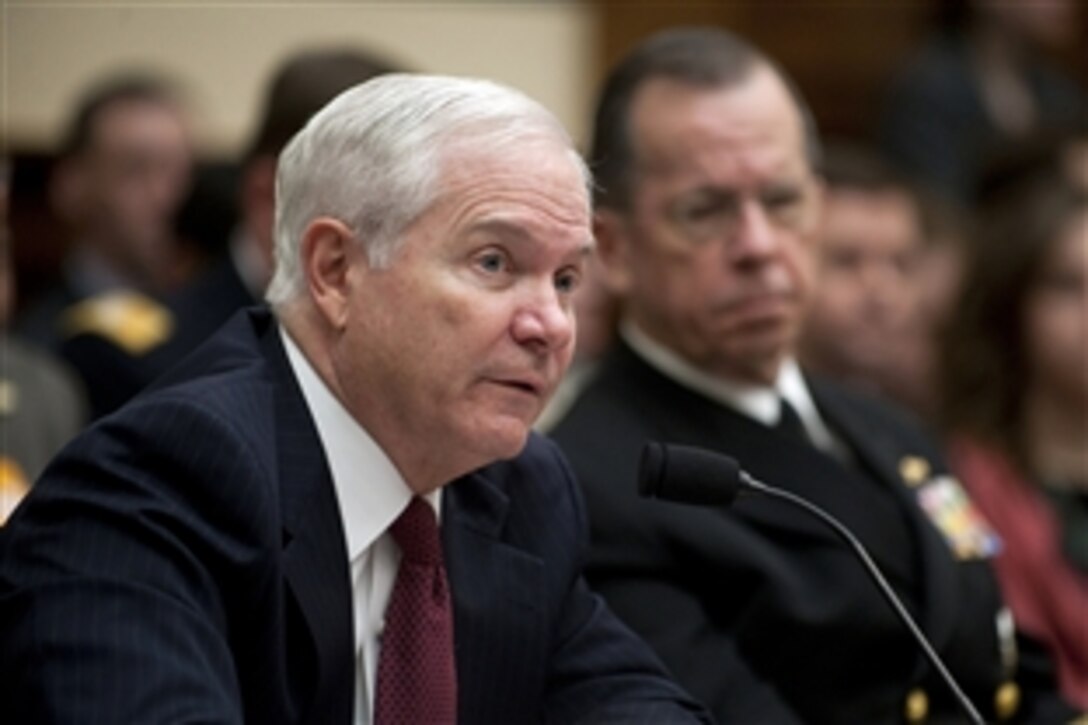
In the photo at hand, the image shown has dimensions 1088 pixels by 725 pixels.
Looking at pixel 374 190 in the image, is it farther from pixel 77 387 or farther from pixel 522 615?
pixel 77 387

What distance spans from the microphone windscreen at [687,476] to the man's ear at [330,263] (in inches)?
12.3

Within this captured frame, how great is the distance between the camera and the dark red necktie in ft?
5.84

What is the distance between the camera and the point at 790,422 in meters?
2.54

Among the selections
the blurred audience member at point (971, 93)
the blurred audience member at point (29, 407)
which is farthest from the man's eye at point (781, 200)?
the blurred audience member at point (971, 93)

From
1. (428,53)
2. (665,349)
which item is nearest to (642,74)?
(665,349)

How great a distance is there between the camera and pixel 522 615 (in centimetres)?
190

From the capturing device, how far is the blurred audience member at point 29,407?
2889 millimetres

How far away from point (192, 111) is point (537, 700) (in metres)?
3.46

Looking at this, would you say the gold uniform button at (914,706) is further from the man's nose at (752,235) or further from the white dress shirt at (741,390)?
the man's nose at (752,235)

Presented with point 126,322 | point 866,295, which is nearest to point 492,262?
point 126,322

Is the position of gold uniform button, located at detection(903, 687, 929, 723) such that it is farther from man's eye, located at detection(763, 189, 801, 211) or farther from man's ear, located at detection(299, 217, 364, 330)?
man's ear, located at detection(299, 217, 364, 330)

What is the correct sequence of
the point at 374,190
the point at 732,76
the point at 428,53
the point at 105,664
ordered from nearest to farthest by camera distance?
the point at 105,664, the point at 374,190, the point at 732,76, the point at 428,53

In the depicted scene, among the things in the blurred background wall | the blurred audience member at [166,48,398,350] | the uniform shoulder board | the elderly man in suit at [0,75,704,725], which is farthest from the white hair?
the blurred background wall

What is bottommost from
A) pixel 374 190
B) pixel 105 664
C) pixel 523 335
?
pixel 105 664
